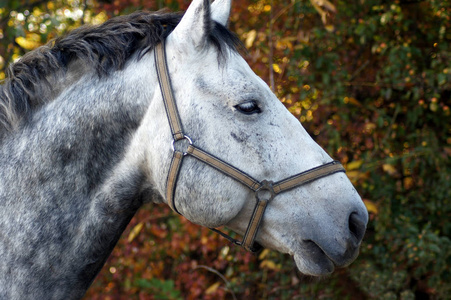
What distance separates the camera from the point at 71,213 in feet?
5.36

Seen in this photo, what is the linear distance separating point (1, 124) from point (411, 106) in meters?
3.14

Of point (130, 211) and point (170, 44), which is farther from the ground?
point (170, 44)

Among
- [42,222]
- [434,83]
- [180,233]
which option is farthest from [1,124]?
[434,83]

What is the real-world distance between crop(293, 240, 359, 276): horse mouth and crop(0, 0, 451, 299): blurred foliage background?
1520 millimetres

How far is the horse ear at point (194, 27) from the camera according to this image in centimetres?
161

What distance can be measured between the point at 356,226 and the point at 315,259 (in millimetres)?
194

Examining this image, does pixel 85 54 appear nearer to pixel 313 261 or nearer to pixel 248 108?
pixel 248 108

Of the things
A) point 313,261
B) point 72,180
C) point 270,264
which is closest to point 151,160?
point 72,180

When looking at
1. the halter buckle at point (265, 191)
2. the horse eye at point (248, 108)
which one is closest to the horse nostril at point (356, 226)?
the halter buckle at point (265, 191)

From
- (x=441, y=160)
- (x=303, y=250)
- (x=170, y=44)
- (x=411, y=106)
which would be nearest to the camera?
(x=303, y=250)

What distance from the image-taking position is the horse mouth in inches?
62.9

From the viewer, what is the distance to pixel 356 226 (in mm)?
1609

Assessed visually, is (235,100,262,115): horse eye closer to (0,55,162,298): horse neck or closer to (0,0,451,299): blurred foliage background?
(0,55,162,298): horse neck

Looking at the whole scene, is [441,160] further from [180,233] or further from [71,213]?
[71,213]
